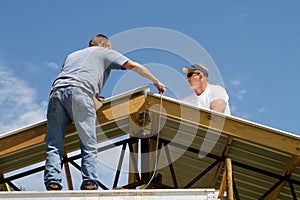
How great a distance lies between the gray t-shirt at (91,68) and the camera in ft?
20.1

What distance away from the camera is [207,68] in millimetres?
8367

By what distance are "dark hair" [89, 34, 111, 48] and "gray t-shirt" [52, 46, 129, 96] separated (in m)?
0.12

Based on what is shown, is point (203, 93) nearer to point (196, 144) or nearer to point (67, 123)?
point (196, 144)

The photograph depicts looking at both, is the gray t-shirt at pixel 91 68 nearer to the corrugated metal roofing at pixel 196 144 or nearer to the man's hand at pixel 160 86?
the man's hand at pixel 160 86

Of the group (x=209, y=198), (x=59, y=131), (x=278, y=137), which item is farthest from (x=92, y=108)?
(x=278, y=137)

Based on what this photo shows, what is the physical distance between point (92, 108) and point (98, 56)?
62 cm

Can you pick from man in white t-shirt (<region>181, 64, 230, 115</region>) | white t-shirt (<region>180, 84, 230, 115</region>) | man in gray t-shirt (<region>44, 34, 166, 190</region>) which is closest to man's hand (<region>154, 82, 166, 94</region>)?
man in gray t-shirt (<region>44, 34, 166, 190</region>)

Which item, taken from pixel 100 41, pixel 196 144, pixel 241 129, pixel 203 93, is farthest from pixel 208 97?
pixel 100 41

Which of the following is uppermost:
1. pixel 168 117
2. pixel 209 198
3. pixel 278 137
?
pixel 168 117

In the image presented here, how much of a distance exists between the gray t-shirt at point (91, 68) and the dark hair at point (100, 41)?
124mm

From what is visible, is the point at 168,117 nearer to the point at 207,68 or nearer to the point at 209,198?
the point at 207,68

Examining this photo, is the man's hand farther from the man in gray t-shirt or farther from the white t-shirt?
the white t-shirt

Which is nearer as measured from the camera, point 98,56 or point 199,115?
point 98,56

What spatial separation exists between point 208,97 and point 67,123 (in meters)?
2.39
